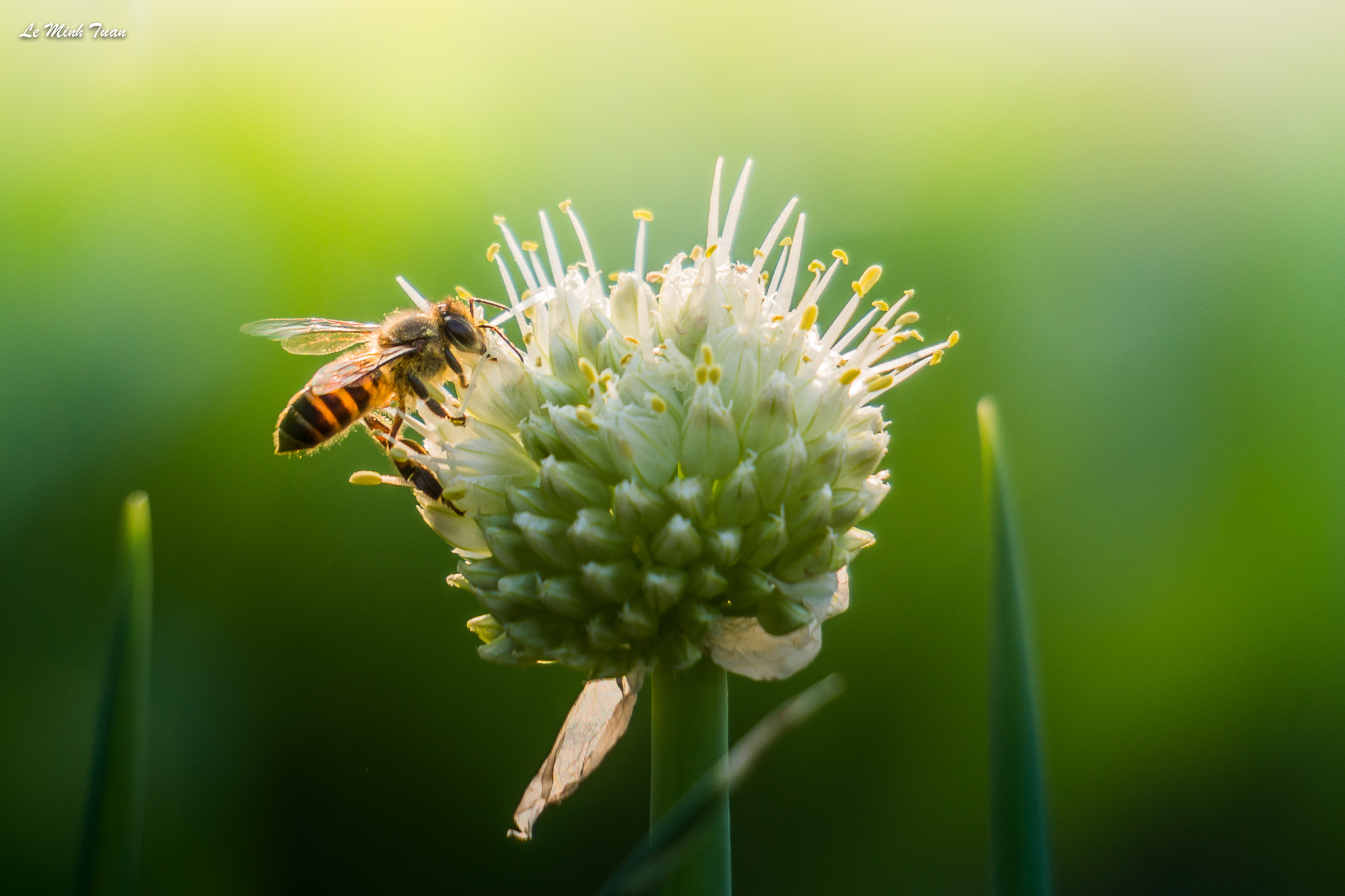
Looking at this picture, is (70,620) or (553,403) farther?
(70,620)

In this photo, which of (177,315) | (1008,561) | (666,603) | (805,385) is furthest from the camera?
(177,315)

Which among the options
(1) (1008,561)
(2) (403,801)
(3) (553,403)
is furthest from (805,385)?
(2) (403,801)

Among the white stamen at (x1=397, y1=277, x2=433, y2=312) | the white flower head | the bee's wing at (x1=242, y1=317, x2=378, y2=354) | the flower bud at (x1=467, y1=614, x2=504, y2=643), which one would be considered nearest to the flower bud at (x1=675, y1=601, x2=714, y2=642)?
the white flower head

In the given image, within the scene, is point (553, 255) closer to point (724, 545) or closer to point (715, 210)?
point (715, 210)

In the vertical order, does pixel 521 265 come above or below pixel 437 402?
above

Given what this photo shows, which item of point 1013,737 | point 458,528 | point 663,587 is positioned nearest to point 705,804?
point 1013,737

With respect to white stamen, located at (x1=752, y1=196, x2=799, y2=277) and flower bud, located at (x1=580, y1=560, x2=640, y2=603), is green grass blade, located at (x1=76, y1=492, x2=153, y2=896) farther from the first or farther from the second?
white stamen, located at (x1=752, y1=196, x2=799, y2=277)

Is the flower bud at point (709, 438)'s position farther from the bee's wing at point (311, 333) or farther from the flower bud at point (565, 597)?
the bee's wing at point (311, 333)

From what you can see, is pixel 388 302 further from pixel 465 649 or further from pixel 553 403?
pixel 553 403
